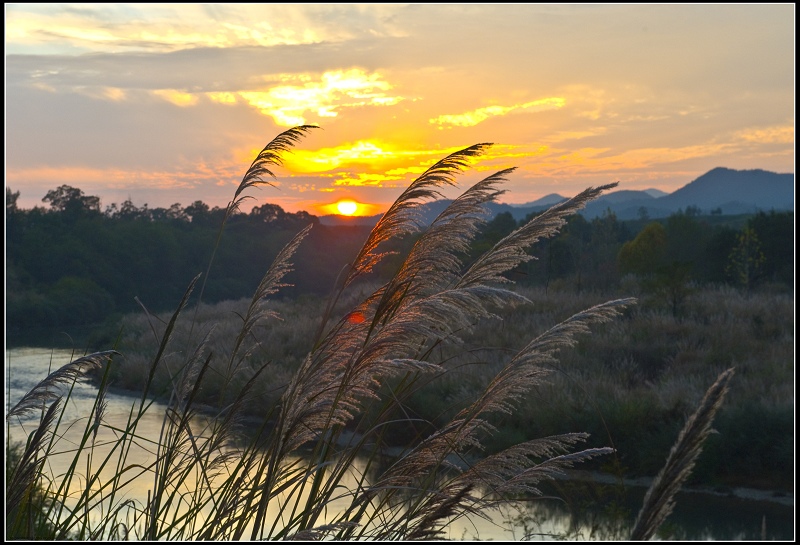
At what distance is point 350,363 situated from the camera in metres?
2.25

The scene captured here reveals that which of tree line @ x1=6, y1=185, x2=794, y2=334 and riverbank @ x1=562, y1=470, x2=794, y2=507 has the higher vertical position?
tree line @ x1=6, y1=185, x2=794, y2=334

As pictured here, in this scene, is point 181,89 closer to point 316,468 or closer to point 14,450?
point 316,468

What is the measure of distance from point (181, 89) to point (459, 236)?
342cm

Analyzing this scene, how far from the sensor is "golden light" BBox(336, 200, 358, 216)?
15.4ft

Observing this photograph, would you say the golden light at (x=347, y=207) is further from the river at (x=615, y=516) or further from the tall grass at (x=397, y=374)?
the river at (x=615, y=516)

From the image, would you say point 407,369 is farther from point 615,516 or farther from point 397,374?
point 615,516

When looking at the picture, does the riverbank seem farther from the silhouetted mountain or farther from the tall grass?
the silhouetted mountain

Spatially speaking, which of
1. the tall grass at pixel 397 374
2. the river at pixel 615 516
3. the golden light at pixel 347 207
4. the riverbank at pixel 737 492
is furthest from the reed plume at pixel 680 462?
the riverbank at pixel 737 492

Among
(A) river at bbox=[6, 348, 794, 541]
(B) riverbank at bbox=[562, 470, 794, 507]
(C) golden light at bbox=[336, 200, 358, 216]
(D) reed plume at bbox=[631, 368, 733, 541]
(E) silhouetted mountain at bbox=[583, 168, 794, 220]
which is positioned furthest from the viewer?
(E) silhouetted mountain at bbox=[583, 168, 794, 220]

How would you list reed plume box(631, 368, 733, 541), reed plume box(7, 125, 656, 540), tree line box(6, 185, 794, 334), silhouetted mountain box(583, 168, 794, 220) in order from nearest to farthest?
reed plume box(631, 368, 733, 541), reed plume box(7, 125, 656, 540), tree line box(6, 185, 794, 334), silhouetted mountain box(583, 168, 794, 220)

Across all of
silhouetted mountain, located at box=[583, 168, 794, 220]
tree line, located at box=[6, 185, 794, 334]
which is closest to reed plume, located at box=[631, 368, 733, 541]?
tree line, located at box=[6, 185, 794, 334]

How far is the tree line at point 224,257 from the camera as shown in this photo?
2547 centimetres

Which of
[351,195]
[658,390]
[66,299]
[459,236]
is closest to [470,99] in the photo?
[351,195]

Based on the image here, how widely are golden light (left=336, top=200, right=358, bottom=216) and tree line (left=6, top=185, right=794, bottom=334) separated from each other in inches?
705
